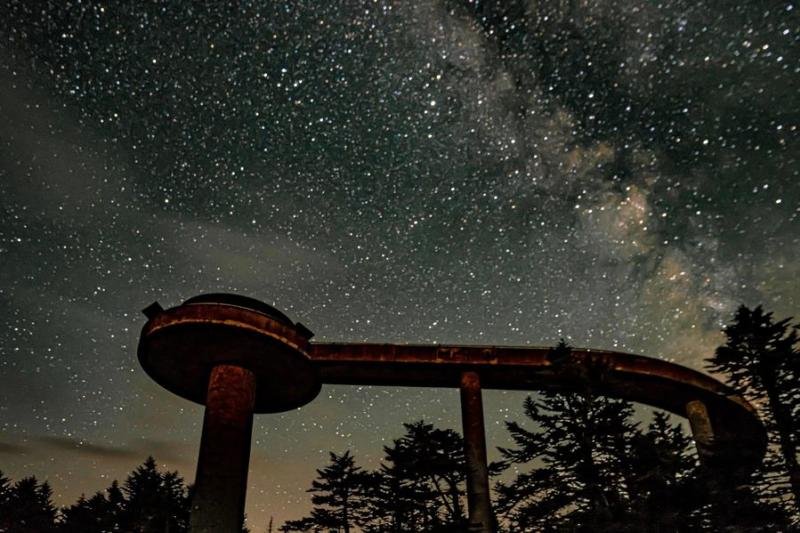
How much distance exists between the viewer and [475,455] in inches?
759

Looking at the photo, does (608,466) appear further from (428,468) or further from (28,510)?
(28,510)

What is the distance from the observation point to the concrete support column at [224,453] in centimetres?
1742

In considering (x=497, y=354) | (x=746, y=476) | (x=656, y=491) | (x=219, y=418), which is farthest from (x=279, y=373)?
(x=746, y=476)

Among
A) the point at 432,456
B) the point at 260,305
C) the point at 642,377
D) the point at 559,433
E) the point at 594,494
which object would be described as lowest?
the point at 594,494

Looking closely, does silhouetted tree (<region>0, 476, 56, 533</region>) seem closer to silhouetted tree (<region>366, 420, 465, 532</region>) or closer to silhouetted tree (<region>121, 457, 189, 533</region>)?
silhouetted tree (<region>121, 457, 189, 533</region>)

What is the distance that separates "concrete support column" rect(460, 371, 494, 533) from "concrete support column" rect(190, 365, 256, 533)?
849 centimetres

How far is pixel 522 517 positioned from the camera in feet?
58.0

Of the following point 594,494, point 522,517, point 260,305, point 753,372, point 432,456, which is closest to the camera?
point 594,494

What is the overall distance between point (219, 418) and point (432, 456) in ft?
31.4

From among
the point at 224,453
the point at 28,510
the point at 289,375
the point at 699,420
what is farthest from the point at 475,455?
the point at 28,510

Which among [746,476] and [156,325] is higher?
[156,325]

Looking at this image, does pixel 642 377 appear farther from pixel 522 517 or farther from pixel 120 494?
pixel 120 494

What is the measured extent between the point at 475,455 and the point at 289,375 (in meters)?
8.38

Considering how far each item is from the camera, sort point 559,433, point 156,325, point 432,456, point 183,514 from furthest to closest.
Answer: point 183,514 → point 432,456 → point 156,325 → point 559,433
